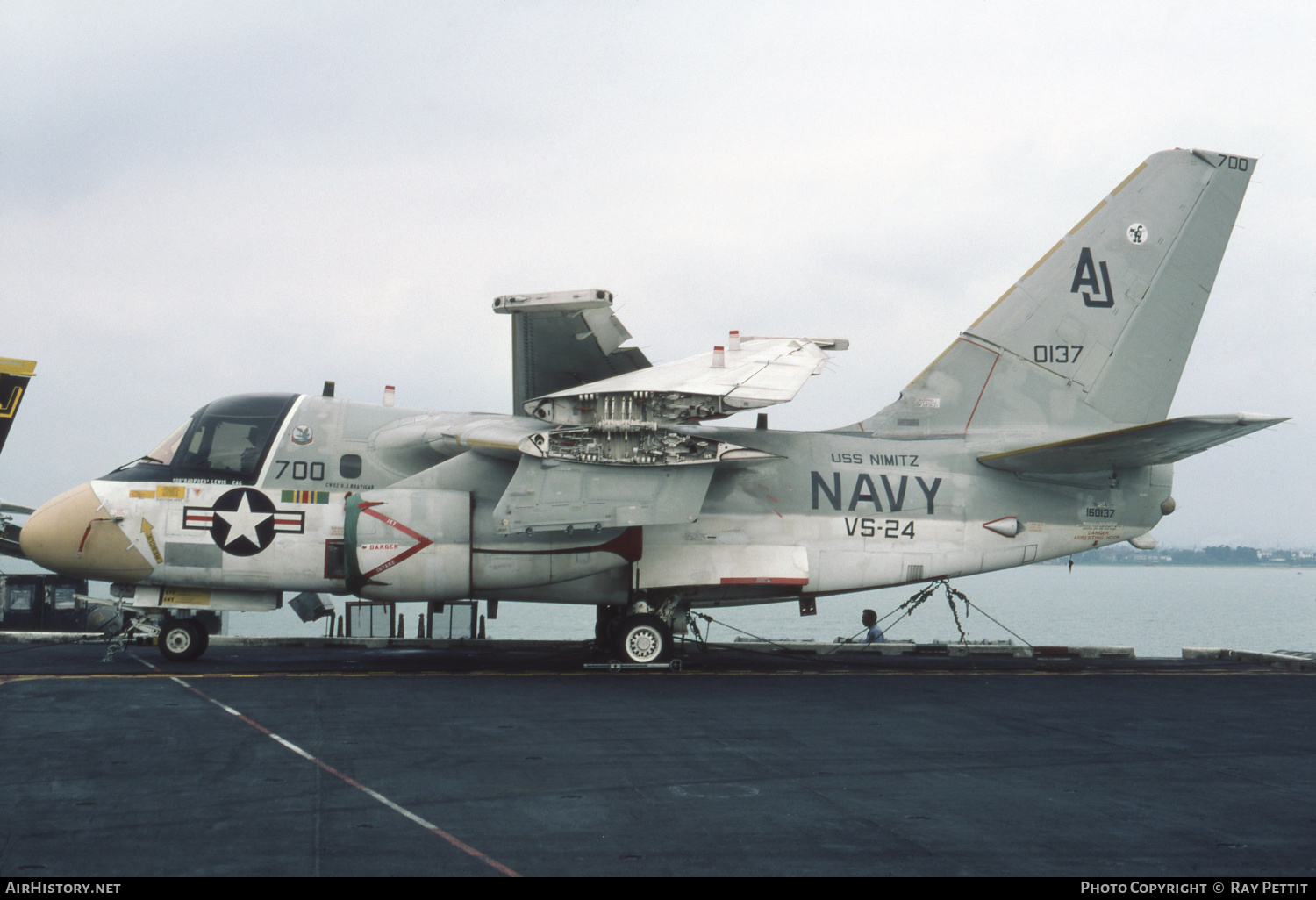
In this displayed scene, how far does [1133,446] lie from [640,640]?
8567 millimetres

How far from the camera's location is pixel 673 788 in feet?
25.7

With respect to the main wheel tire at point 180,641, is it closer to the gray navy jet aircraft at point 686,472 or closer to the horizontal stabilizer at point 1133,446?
the gray navy jet aircraft at point 686,472

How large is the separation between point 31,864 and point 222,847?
101cm

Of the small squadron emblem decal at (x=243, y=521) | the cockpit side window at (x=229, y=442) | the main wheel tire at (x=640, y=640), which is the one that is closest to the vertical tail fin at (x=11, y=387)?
the cockpit side window at (x=229, y=442)

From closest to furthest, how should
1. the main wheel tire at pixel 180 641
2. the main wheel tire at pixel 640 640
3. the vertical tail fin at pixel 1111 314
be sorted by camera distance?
the main wheel tire at pixel 640 640 < the main wheel tire at pixel 180 641 < the vertical tail fin at pixel 1111 314

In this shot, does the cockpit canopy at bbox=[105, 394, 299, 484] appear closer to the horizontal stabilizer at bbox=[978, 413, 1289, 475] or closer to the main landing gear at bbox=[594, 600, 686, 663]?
the main landing gear at bbox=[594, 600, 686, 663]

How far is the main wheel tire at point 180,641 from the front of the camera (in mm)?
15969

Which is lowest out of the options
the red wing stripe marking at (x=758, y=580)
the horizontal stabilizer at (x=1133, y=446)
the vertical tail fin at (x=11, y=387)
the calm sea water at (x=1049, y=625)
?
the calm sea water at (x=1049, y=625)

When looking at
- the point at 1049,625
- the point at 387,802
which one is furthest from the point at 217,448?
the point at 1049,625

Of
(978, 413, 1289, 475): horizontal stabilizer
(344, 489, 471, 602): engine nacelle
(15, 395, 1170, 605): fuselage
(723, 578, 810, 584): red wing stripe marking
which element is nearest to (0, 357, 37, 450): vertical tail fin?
(15, 395, 1170, 605): fuselage

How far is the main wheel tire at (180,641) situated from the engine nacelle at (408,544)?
2942mm

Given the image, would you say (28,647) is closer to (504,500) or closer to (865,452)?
(504,500)

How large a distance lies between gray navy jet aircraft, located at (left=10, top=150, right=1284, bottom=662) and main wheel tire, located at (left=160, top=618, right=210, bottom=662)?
3 centimetres

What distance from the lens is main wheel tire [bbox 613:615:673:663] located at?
52.0ft
